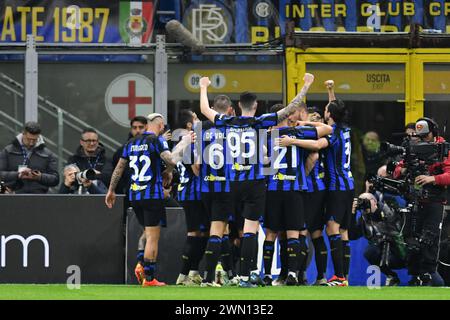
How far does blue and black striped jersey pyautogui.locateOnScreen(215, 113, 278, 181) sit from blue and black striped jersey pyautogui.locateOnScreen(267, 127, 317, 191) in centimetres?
58

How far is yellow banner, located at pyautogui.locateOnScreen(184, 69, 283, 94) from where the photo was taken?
73.0 ft

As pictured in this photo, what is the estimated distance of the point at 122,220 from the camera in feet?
64.5

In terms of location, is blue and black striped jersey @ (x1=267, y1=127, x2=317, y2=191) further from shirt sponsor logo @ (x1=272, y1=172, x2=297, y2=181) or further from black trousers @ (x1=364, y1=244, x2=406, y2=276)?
black trousers @ (x1=364, y1=244, x2=406, y2=276)

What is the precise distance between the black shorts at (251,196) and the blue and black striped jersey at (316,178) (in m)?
1.06

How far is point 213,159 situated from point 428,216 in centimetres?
317

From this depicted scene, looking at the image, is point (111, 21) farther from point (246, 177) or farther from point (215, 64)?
point (246, 177)

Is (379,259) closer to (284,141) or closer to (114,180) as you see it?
(284,141)

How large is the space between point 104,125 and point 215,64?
1.74 m

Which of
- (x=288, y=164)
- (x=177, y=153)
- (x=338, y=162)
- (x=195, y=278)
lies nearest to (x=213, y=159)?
(x=177, y=153)

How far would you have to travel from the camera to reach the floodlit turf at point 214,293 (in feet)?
51.1

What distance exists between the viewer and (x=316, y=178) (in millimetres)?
18141

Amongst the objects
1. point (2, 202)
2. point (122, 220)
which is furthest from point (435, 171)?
point (2, 202)

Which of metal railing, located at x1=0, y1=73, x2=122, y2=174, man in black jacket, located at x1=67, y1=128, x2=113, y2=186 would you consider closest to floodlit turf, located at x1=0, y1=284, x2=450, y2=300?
man in black jacket, located at x1=67, y1=128, x2=113, y2=186

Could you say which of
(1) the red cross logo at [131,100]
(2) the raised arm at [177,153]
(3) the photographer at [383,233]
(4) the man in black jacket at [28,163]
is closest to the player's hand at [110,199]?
(2) the raised arm at [177,153]
